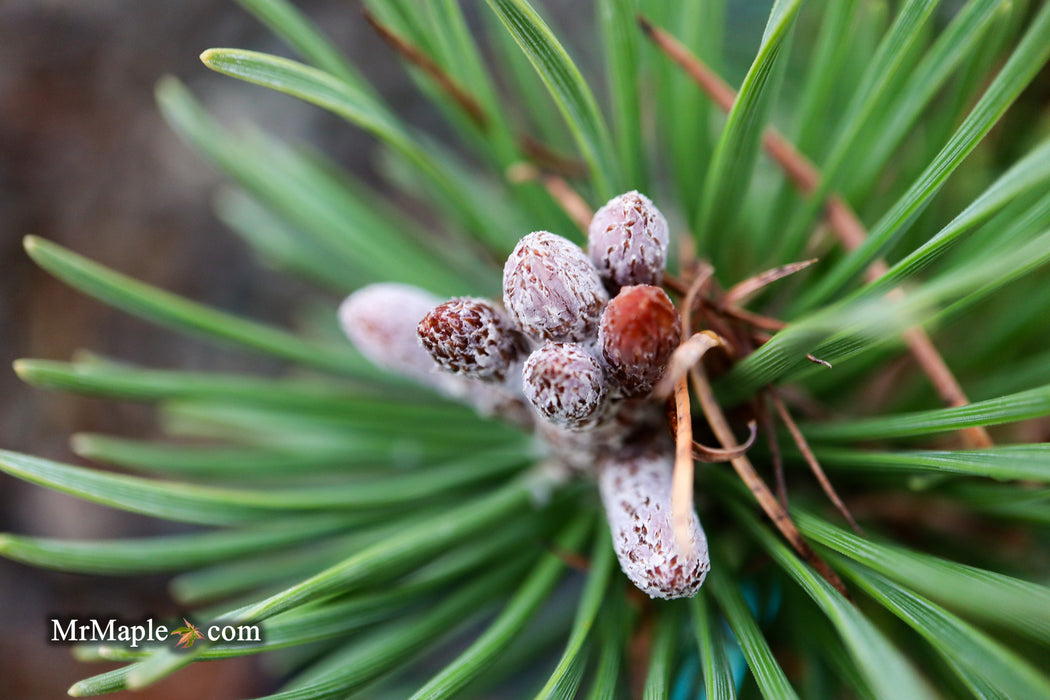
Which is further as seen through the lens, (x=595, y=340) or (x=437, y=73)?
(x=437, y=73)

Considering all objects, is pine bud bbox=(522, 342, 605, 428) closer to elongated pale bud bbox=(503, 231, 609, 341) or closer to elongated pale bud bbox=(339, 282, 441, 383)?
elongated pale bud bbox=(503, 231, 609, 341)

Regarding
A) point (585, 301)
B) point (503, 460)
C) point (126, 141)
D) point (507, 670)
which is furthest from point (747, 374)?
point (126, 141)

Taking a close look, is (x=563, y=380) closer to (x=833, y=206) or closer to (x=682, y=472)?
(x=682, y=472)

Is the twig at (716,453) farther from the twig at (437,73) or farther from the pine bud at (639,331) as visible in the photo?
the twig at (437,73)

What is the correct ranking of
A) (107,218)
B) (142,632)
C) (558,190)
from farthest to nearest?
(107,218)
(558,190)
(142,632)

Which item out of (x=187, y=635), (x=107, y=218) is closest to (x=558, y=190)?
(x=187, y=635)

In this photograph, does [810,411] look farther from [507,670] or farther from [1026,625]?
[507,670]
